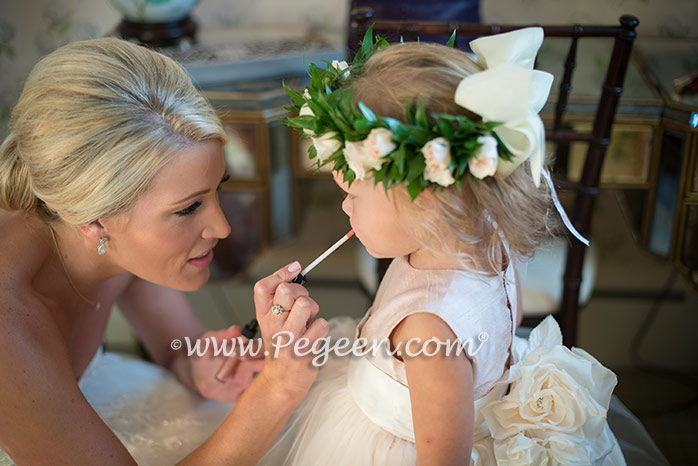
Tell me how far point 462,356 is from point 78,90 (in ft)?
2.38

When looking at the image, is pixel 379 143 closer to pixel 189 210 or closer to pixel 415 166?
pixel 415 166

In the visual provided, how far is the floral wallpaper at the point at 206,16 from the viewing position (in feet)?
7.56

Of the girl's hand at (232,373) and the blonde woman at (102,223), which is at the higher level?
the blonde woman at (102,223)

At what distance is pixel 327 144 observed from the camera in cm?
90

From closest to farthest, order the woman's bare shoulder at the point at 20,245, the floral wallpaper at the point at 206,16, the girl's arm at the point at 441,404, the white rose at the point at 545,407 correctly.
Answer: the girl's arm at the point at 441,404, the white rose at the point at 545,407, the woman's bare shoulder at the point at 20,245, the floral wallpaper at the point at 206,16

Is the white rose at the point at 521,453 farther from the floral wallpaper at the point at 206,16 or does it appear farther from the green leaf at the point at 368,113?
the floral wallpaper at the point at 206,16

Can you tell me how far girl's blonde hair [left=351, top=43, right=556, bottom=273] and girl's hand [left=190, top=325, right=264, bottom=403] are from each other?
1.97 ft

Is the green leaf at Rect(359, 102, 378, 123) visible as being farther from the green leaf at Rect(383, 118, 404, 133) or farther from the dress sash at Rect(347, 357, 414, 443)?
the dress sash at Rect(347, 357, 414, 443)

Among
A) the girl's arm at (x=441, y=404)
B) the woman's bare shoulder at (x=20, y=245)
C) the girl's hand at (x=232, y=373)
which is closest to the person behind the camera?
the girl's arm at (x=441, y=404)

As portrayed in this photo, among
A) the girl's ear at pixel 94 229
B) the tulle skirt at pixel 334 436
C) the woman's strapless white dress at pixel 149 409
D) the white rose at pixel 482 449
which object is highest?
the girl's ear at pixel 94 229

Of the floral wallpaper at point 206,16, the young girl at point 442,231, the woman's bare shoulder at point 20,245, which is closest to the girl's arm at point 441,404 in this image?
the young girl at point 442,231

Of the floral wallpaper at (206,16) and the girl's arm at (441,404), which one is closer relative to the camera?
the girl's arm at (441,404)

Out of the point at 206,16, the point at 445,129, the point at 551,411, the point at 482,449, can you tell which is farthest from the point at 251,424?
the point at 206,16

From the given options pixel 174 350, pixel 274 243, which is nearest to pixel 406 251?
pixel 174 350
